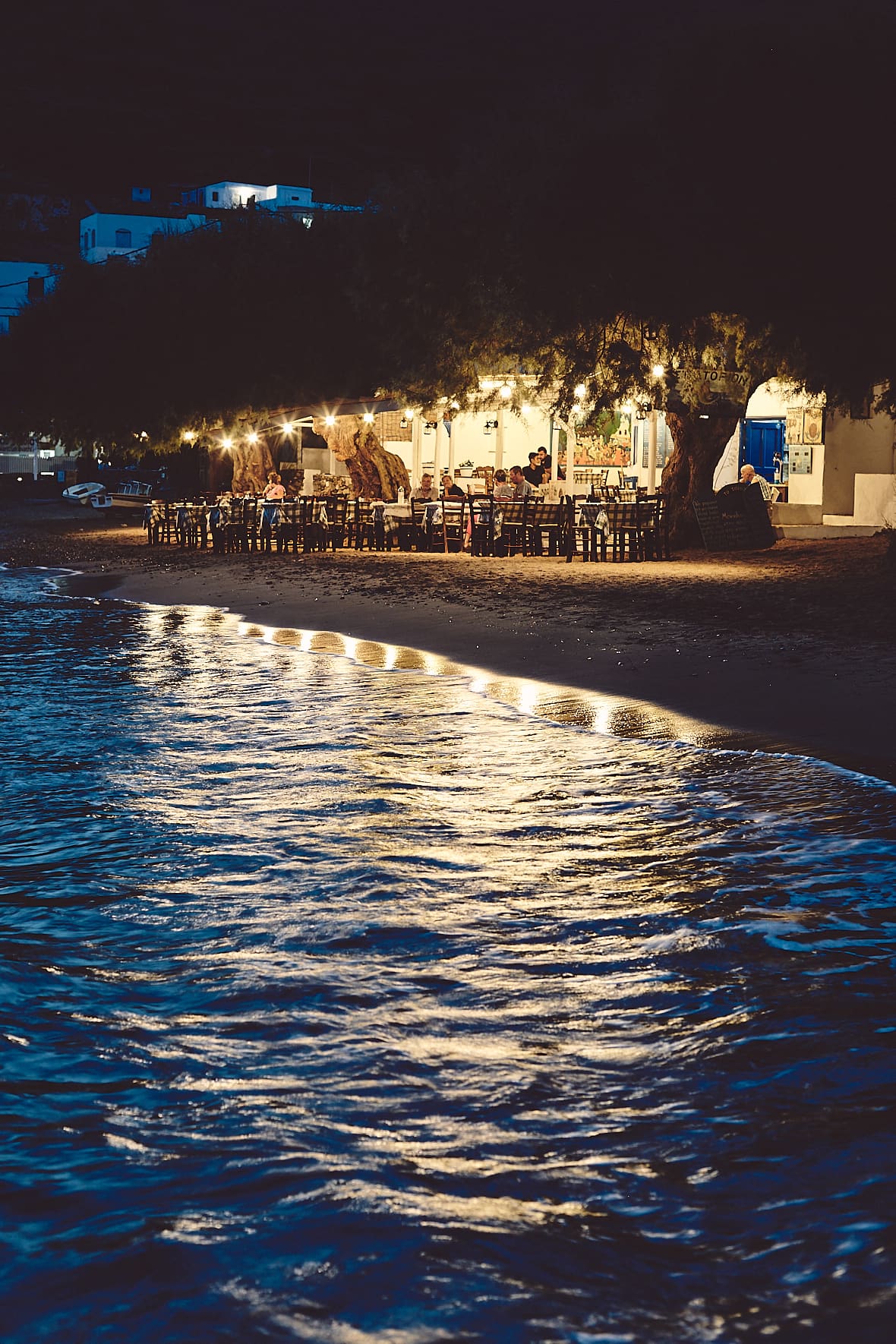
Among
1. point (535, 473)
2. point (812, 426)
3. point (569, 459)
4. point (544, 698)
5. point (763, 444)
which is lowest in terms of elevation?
point (544, 698)

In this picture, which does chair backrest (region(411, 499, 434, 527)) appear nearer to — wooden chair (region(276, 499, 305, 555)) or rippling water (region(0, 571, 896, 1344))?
wooden chair (region(276, 499, 305, 555))

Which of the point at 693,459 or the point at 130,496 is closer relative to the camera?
the point at 693,459

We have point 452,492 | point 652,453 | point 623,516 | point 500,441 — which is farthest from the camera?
point 500,441

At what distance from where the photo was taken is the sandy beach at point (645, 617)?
11.3 meters

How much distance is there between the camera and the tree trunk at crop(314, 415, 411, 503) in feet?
116

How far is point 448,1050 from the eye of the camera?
206 inches

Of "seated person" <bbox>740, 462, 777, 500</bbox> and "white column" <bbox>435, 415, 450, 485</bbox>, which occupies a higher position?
"white column" <bbox>435, 415, 450, 485</bbox>

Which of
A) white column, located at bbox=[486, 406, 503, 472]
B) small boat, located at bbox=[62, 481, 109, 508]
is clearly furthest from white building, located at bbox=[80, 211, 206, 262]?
white column, located at bbox=[486, 406, 503, 472]

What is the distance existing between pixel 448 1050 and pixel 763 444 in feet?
96.3

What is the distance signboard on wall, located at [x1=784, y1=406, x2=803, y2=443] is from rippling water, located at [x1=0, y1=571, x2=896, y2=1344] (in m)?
22.6

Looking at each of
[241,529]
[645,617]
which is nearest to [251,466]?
[241,529]

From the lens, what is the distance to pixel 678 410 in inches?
1003

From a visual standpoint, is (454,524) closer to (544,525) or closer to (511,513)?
(511,513)

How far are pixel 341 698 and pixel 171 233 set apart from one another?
35.5 meters
